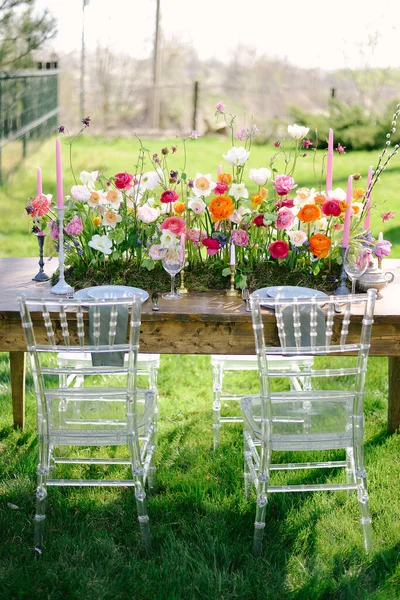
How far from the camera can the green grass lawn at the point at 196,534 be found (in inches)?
85.2

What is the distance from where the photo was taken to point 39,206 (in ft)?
9.02

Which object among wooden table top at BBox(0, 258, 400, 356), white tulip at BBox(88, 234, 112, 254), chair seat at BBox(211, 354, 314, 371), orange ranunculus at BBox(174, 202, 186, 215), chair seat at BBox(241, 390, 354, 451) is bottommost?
chair seat at BBox(211, 354, 314, 371)

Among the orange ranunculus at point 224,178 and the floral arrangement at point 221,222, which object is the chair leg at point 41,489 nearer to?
the floral arrangement at point 221,222

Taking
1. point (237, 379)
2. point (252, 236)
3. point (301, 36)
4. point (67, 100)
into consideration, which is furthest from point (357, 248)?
point (301, 36)

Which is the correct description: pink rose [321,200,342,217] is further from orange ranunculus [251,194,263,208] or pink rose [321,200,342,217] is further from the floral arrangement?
orange ranunculus [251,194,263,208]

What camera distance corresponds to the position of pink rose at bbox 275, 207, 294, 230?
2.68 meters

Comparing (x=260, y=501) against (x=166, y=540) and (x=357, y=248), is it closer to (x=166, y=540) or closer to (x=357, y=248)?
(x=166, y=540)

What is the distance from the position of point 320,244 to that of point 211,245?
1.27 feet

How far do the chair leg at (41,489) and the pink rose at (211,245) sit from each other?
89cm

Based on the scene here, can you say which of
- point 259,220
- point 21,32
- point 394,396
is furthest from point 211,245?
point 21,32

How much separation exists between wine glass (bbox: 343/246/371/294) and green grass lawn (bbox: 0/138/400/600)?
0.79 meters

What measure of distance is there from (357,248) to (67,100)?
→ 11.4m

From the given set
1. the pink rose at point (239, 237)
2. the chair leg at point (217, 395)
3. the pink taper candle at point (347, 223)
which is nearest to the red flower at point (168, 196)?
the pink rose at point (239, 237)

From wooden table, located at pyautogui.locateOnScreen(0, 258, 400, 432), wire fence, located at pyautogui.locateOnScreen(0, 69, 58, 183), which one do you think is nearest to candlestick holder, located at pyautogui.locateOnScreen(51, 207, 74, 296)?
wooden table, located at pyautogui.locateOnScreen(0, 258, 400, 432)
